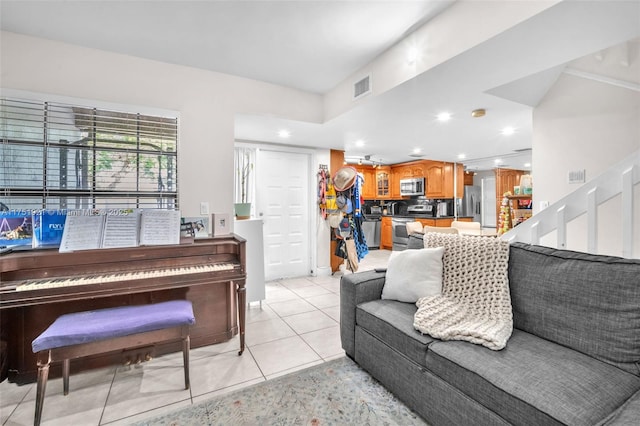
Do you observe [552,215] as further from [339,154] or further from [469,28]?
[339,154]

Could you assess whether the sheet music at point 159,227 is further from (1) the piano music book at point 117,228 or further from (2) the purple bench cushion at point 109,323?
(2) the purple bench cushion at point 109,323

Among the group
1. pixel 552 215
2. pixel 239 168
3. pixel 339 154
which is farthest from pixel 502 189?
pixel 239 168

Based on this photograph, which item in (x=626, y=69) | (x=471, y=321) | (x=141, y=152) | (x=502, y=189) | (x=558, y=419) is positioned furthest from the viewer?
(x=502, y=189)

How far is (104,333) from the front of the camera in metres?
1.62

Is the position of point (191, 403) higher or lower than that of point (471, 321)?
lower

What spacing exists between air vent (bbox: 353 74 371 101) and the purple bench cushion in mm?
2299

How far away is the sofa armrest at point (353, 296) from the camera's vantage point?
208cm

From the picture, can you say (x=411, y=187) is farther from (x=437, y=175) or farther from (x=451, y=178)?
(x=451, y=178)

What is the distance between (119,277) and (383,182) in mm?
6356

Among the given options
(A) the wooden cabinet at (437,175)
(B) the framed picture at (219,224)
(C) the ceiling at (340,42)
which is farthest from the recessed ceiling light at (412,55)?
(A) the wooden cabinet at (437,175)

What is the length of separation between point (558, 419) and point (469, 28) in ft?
6.46

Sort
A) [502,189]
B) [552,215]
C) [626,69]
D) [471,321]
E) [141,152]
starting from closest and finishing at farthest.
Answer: [471,321], [552,215], [626,69], [141,152], [502,189]

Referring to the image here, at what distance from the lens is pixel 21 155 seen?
2156 mm

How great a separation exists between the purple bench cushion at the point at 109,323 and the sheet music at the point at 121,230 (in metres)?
0.49
